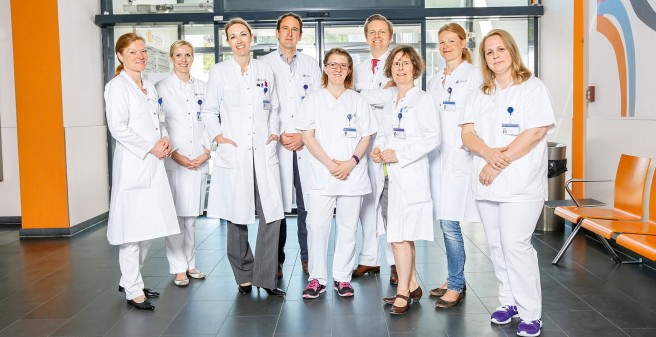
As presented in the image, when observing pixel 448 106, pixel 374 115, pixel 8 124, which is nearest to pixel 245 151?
pixel 374 115

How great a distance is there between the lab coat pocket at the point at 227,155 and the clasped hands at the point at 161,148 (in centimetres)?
34

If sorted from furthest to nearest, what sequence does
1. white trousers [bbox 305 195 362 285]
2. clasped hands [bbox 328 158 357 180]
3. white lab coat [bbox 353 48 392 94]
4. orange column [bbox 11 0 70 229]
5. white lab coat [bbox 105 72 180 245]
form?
1. orange column [bbox 11 0 70 229]
2. white lab coat [bbox 353 48 392 94]
3. white trousers [bbox 305 195 362 285]
4. clasped hands [bbox 328 158 357 180]
5. white lab coat [bbox 105 72 180 245]

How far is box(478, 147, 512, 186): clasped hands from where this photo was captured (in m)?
3.35

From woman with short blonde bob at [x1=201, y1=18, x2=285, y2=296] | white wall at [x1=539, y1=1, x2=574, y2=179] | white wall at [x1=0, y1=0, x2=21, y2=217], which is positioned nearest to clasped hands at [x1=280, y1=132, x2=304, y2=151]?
woman with short blonde bob at [x1=201, y1=18, x2=285, y2=296]

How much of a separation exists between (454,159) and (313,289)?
1187mm

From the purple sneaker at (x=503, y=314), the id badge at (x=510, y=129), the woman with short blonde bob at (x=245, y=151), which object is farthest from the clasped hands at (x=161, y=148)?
the purple sneaker at (x=503, y=314)

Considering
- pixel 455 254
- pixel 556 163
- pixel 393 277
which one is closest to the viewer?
pixel 455 254

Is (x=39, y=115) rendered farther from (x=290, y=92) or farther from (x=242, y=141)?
(x=242, y=141)

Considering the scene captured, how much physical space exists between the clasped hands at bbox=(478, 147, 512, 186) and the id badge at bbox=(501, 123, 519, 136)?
8 centimetres

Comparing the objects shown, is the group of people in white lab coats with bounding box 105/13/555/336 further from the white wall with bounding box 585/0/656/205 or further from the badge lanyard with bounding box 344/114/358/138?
the white wall with bounding box 585/0/656/205

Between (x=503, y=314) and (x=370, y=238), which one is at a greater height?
(x=370, y=238)

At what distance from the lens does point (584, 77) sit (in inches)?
257

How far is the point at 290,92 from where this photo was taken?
15.5 ft

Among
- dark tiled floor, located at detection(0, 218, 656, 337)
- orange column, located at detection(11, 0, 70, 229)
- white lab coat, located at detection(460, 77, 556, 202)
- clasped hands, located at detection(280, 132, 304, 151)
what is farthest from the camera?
orange column, located at detection(11, 0, 70, 229)
